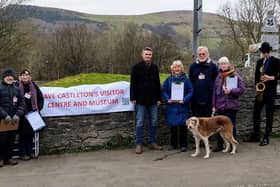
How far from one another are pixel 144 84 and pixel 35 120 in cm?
232

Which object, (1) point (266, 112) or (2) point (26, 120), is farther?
(1) point (266, 112)

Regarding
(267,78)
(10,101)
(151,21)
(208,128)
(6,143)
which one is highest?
(151,21)

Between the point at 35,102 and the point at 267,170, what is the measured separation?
464cm

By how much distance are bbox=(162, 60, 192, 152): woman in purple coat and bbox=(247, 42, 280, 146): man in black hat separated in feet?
5.41

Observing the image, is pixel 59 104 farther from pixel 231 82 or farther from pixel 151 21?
pixel 151 21

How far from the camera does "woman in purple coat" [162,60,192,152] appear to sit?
8.67 meters

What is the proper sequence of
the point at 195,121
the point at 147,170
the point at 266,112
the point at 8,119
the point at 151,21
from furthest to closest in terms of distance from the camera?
the point at 151,21 → the point at 266,112 → the point at 195,121 → the point at 8,119 → the point at 147,170

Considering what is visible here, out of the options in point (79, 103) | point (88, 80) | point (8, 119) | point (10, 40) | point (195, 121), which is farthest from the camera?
point (10, 40)

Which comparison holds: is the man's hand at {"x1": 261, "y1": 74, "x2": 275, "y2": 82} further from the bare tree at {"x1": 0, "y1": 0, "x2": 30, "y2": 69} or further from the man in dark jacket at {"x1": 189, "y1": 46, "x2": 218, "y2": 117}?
the bare tree at {"x1": 0, "y1": 0, "x2": 30, "y2": 69}

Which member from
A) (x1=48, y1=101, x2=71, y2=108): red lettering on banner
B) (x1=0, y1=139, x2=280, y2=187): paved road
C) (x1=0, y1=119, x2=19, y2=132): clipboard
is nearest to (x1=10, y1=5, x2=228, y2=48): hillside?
(x1=48, y1=101, x2=71, y2=108): red lettering on banner

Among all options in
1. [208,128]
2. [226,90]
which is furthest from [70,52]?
[208,128]

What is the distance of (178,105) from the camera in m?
8.71

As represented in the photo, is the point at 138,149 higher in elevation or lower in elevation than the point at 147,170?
higher

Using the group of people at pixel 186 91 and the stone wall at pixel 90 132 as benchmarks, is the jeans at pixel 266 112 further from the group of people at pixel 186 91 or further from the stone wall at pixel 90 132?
the stone wall at pixel 90 132
